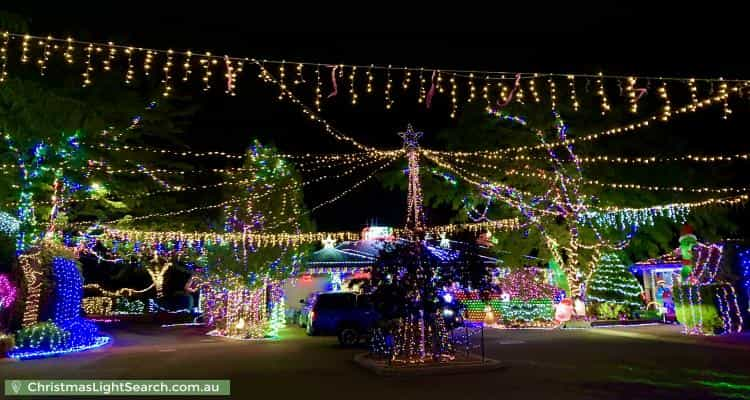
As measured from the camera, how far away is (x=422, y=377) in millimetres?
10617

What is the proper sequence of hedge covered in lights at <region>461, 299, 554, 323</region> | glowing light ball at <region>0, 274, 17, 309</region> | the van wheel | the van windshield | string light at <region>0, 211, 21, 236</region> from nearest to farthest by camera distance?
glowing light ball at <region>0, 274, 17, 309</region> < string light at <region>0, 211, 21, 236</region> < the van wheel < the van windshield < hedge covered in lights at <region>461, 299, 554, 323</region>

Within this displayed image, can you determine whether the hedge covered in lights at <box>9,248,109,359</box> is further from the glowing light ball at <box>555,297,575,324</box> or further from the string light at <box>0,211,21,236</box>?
the glowing light ball at <box>555,297,575,324</box>

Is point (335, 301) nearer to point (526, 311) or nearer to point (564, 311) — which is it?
point (526, 311)

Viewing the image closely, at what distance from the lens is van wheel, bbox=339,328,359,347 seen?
1798 cm

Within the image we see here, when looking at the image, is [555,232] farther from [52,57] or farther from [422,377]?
[52,57]

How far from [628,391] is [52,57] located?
1520cm

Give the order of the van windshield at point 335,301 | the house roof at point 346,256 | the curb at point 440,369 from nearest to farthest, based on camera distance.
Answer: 1. the curb at point 440,369
2. the van windshield at point 335,301
3. the house roof at point 346,256

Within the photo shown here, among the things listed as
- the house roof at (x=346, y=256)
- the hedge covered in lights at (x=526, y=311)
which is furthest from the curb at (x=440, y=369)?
the house roof at (x=346, y=256)

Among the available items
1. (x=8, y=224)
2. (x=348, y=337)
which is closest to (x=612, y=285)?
(x=348, y=337)

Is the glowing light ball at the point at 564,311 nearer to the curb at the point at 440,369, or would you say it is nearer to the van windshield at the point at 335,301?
the van windshield at the point at 335,301

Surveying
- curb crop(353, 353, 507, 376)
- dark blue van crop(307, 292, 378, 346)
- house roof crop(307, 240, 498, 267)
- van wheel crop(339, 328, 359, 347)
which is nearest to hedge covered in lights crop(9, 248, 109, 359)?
dark blue van crop(307, 292, 378, 346)

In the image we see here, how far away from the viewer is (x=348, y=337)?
59.3 feet

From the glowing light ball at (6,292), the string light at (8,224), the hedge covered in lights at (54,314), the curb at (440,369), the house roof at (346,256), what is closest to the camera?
the curb at (440,369)

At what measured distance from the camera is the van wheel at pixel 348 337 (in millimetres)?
17984
